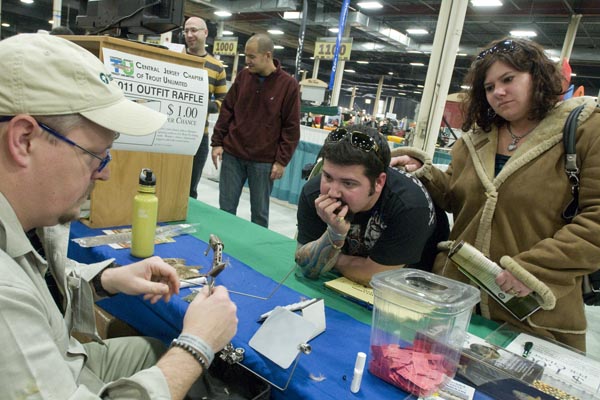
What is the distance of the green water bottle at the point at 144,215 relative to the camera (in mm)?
1341

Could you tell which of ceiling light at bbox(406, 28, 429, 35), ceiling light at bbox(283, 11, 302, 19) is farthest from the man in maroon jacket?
ceiling light at bbox(406, 28, 429, 35)

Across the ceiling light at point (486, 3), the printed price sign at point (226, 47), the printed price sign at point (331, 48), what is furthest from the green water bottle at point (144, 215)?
the ceiling light at point (486, 3)

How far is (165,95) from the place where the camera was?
163 centimetres

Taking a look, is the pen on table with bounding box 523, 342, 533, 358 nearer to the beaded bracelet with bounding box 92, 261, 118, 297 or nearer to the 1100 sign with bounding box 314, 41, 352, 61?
the beaded bracelet with bounding box 92, 261, 118, 297

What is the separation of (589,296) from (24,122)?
1673 millimetres

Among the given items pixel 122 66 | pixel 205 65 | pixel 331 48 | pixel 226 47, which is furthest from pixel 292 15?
pixel 122 66

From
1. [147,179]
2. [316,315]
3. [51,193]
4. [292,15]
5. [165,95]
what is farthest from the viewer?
[292,15]

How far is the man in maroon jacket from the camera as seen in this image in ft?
8.83

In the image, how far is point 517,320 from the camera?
1.31 meters

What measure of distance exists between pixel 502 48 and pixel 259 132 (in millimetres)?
1636

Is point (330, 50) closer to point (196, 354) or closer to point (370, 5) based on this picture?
point (370, 5)

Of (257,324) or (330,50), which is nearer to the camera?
(257,324)

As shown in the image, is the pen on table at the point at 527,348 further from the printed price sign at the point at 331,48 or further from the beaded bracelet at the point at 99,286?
the printed price sign at the point at 331,48

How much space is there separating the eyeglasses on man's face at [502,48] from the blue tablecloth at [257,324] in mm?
1075
